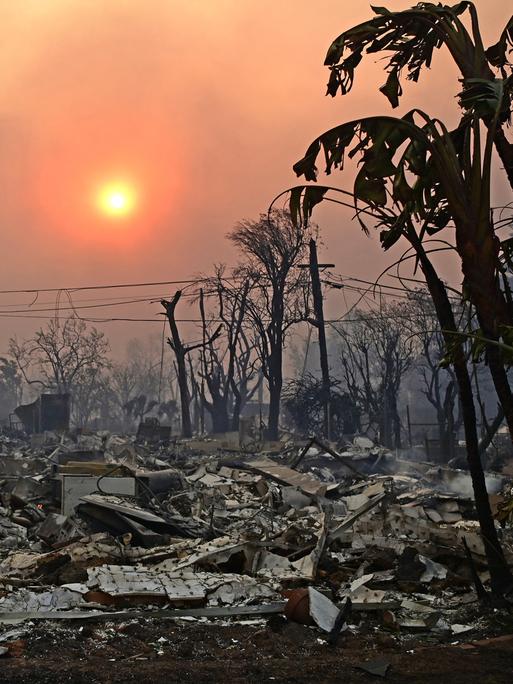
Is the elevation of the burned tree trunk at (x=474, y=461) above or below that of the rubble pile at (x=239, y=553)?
above

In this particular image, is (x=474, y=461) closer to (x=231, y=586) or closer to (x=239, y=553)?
(x=231, y=586)

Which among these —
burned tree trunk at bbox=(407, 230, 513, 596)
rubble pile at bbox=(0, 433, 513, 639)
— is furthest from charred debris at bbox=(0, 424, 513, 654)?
burned tree trunk at bbox=(407, 230, 513, 596)

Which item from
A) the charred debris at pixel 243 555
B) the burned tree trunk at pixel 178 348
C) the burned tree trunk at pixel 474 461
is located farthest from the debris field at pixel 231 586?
the burned tree trunk at pixel 178 348

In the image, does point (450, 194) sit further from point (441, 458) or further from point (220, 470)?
point (441, 458)

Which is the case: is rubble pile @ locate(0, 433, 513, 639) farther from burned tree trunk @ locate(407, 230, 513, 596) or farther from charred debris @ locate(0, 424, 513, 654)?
burned tree trunk @ locate(407, 230, 513, 596)

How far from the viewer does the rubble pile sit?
712cm

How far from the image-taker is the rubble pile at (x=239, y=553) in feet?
23.4

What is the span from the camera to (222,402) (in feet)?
151

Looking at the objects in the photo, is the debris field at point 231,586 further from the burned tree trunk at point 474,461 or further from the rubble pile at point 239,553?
the burned tree trunk at point 474,461

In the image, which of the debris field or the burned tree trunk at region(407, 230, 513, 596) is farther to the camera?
the burned tree trunk at region(407, 230, 513, 596)

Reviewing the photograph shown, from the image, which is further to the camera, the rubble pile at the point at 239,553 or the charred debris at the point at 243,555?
the rubble pile at the point at 239,553

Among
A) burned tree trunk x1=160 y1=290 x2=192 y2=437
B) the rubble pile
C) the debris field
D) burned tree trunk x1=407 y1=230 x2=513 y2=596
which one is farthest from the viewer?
burned tree trunk x1=160 y1=290 x2=192 y2=437

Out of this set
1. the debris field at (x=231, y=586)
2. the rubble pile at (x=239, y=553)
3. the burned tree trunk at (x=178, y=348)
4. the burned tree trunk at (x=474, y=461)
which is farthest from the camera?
the burned tree trunk at (x=178, y=348)

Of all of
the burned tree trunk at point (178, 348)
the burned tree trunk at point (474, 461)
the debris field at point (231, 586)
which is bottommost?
the debris field at point (231, 586)
